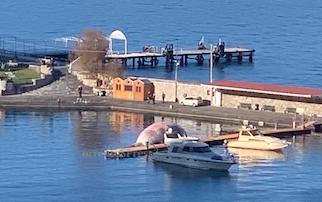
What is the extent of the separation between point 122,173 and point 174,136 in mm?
3432

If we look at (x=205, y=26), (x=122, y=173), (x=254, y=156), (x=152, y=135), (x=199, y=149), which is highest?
(x=205, y=26)

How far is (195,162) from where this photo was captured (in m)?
39.6

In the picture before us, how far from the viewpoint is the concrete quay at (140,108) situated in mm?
47250

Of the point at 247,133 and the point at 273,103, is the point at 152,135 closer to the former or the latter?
the point at 247,133

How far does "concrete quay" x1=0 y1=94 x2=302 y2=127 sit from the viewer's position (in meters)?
47.2

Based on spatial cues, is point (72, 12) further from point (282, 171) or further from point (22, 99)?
point (282, 171)

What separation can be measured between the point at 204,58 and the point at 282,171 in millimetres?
33707

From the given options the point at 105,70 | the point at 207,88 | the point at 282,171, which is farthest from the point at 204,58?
the point at 282,171

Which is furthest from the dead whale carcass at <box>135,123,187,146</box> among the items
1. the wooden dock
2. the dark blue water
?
the dark blue water

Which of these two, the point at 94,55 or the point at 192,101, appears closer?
the point at 192,101

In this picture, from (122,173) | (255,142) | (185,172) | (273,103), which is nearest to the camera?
(122,173)

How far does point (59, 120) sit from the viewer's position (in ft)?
159

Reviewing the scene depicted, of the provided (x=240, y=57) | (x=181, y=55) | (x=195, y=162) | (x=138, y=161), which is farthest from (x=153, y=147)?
(x=240, y=57)

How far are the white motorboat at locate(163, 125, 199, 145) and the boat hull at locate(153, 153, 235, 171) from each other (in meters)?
1.07
